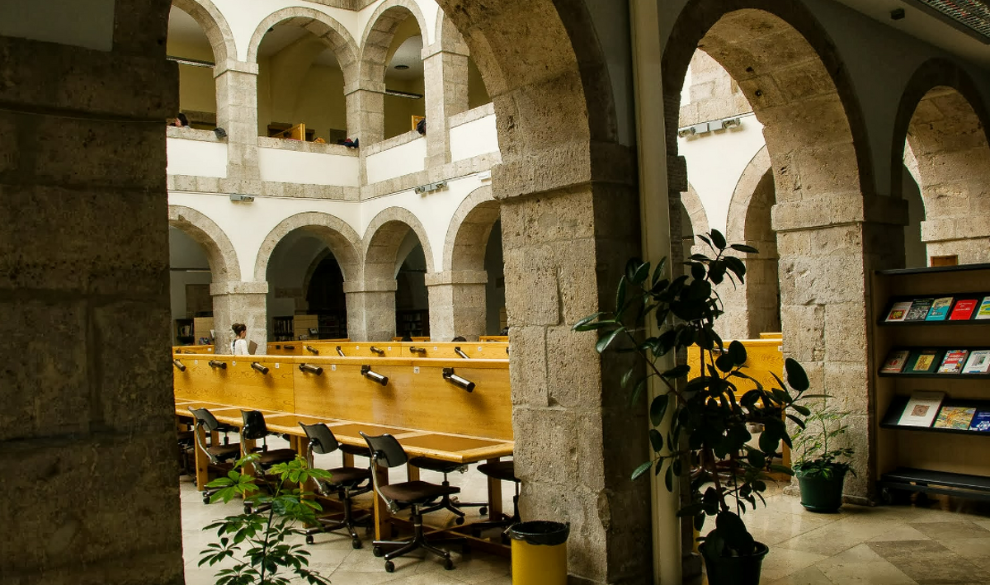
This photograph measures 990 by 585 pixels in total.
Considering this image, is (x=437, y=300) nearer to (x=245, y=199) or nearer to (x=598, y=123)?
(x=245, y=199)

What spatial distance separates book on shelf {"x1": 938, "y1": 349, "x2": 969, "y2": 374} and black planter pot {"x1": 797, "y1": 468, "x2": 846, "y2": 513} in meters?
0.81

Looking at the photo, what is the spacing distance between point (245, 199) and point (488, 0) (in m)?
9.66

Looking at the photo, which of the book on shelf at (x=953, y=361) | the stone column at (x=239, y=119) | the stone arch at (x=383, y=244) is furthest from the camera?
the stone arch at (x=383, y=244)

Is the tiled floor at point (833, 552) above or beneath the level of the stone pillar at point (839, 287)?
beneath

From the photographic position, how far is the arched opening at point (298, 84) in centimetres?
1630

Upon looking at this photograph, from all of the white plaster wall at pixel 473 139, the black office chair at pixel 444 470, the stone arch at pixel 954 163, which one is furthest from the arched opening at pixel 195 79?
the black office chair at pixel 444 470

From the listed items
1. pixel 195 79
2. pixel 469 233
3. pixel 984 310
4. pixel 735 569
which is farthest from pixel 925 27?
pixel 195 79

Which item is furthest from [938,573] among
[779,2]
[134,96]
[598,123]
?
[134,96]

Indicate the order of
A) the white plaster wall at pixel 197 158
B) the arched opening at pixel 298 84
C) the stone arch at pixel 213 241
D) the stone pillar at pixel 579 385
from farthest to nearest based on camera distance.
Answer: the arched opening at pixel 298 84 < the stone arch at pixel 213 241 < the white plaster wall at pixel 197 158 < the stone pillar at pixel 579 385

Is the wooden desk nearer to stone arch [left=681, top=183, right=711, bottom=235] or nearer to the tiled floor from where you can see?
the tiled floor

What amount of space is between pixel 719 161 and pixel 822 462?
16.3ft

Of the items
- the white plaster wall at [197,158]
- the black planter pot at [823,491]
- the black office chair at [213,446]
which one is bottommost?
the black planter pot at [823,491]

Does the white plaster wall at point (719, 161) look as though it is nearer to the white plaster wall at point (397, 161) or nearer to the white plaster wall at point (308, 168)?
the white plaster wall at point (397, 161)

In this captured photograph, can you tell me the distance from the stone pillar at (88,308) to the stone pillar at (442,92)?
32.7 ft
